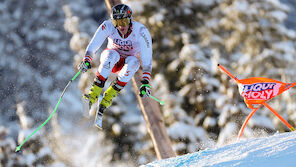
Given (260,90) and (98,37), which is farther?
(98,37)

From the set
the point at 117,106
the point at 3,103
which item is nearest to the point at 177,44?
the point at 117,106

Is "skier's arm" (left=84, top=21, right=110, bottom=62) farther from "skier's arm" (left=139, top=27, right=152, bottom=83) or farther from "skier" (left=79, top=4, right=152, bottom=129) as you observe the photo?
"skier's arm" (left=139, top=27, right=152, bottom=83)

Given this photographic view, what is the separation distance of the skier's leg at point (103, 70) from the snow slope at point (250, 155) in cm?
108

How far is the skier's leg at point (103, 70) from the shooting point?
388 centimetres

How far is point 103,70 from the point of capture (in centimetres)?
389

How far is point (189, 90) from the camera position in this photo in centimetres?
749

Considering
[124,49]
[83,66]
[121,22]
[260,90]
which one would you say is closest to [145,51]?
[124,49]

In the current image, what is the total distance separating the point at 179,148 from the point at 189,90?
1.30 m

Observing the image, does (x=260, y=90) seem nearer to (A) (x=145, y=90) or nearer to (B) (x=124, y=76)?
(A) (x=145, y=90)

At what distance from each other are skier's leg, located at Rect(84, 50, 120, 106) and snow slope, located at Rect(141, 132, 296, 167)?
1075mm

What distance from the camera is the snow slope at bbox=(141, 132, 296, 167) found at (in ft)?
8.44

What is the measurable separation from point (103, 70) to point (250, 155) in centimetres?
189

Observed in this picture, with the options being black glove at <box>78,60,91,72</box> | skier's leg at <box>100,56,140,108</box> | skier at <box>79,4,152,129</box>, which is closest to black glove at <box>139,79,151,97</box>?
skier at <box>79,4,152,129</box>

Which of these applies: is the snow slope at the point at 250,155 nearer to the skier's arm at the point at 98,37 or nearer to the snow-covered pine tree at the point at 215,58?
the skier's arm at the point at 98,37
